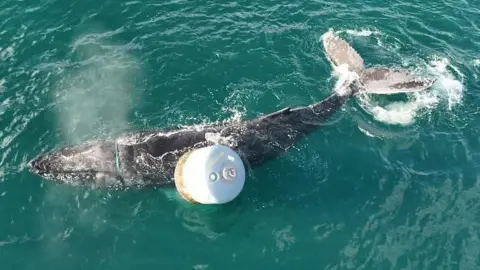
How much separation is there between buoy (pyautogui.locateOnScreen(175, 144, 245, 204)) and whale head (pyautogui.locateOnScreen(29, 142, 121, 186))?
10.7 ft

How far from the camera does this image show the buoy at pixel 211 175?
14.7 m

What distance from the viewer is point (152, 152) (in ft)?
56.7

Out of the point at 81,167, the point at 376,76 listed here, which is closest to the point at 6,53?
the point at 81,167

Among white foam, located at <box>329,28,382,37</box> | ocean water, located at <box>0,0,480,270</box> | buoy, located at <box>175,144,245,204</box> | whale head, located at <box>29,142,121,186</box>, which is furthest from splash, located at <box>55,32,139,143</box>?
white foam, located at <box>329,28,382,37</box>

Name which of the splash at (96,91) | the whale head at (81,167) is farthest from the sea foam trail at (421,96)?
the whale head at (81,167)

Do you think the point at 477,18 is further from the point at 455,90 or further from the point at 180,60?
the point at 180,60

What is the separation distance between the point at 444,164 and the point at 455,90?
4.67 m

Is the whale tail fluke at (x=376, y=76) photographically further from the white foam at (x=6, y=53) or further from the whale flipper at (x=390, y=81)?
the white foam at (x=6, y=53)

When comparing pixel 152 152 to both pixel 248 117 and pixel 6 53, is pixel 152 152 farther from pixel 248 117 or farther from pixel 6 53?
pixel 6 53

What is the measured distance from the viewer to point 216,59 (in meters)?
22.6

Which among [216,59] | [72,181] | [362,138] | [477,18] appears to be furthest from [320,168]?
[477,18]

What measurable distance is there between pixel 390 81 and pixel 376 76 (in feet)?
2.07

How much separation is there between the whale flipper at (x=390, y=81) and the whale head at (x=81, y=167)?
35.5 ft

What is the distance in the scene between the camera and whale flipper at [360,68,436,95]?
21.1 m
